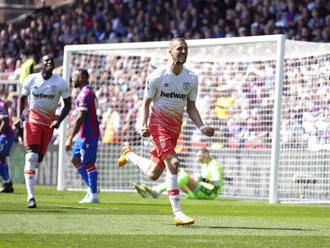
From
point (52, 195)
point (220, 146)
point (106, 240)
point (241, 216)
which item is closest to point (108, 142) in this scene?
point (220, 146)

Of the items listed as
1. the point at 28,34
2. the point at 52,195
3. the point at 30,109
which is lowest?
the point at 52,195

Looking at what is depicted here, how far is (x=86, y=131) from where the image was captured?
14984 millimetres

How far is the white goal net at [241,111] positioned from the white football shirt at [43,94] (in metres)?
4.96

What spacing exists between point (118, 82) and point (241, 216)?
9293 millimetres

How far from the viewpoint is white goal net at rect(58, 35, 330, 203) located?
56.6 feet

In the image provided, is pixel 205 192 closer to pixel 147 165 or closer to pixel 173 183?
pixel 147 165

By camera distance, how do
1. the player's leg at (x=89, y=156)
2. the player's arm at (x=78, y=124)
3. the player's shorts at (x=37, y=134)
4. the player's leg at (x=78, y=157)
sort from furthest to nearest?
the player's leg at (x=78, y=157), the player's leg at (x=89, y=156), the player's arm at (x=78, y=124), the player's shorts at (x=37, y=134)

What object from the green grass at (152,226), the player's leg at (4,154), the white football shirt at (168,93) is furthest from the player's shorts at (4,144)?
the white football shirt at (168,93)

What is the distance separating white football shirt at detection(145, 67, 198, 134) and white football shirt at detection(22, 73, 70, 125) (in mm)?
3191

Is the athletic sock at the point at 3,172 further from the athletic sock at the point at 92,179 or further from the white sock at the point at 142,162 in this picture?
the white sock at the point at 142,162

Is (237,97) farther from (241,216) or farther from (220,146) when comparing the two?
(241,216)

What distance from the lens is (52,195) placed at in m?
16.7

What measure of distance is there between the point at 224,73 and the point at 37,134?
766cm

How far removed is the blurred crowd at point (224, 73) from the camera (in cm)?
1772
